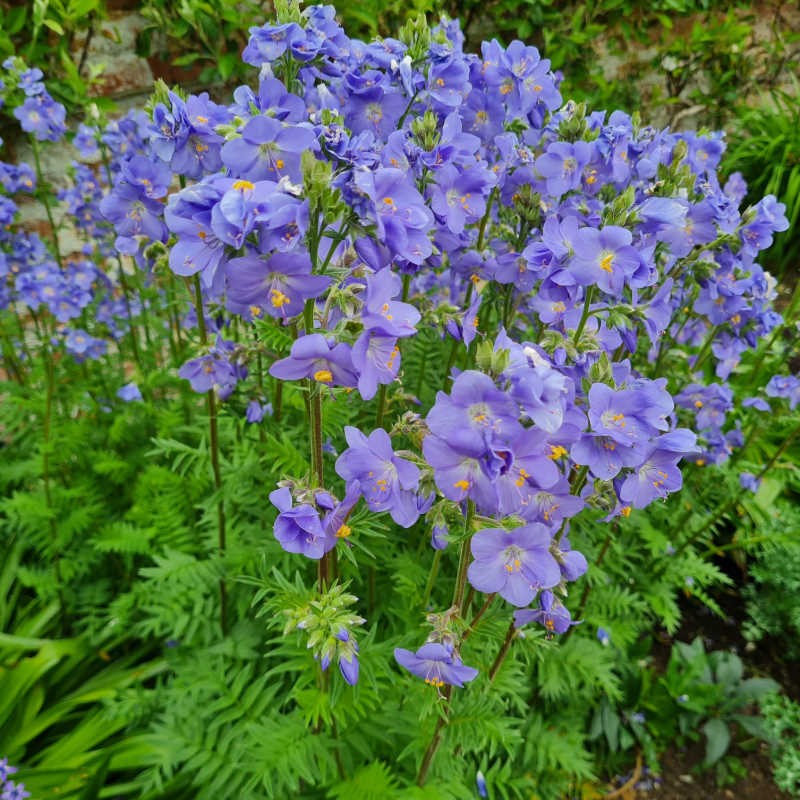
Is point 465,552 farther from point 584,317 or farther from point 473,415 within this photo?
point 584,317

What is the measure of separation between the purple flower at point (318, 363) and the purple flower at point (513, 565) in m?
0.40

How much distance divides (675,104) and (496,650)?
538 cm

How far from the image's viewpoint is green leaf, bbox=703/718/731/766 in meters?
2.81

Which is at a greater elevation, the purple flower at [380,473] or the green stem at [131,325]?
the purple flower at [380,473]

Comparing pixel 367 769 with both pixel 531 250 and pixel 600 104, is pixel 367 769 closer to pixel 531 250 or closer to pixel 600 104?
pixel 531 250

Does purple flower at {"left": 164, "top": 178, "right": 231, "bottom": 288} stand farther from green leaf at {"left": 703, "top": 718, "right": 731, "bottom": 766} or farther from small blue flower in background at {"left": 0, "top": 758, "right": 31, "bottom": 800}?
green leaf at {"left": 703, "top": 718, "right": 731, "bottom": 766}

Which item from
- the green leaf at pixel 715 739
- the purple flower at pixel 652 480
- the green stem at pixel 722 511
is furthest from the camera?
the green leaf at pixel 715 739

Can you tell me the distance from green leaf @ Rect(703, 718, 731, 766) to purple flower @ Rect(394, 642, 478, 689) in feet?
7.06

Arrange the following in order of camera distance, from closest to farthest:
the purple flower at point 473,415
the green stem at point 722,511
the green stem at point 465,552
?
the purple flower at point 473,415, the green stem at point 465,552, the green stem at point 722,511

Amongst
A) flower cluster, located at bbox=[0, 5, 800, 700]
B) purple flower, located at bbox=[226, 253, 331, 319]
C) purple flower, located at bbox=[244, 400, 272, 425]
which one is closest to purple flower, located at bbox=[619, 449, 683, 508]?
flower cluster, located at bbox=[0, 5, 800, 700]

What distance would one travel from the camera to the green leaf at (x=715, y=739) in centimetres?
281

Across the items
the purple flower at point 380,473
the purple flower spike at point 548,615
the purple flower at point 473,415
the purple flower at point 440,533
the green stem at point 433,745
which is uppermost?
the purple flower at point 473,415

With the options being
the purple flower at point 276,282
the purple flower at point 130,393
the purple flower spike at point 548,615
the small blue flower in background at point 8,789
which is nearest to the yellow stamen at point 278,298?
the purple flower at point 276,282

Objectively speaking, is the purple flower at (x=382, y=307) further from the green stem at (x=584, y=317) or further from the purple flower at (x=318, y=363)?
the green stem at (x=584, y=317)
